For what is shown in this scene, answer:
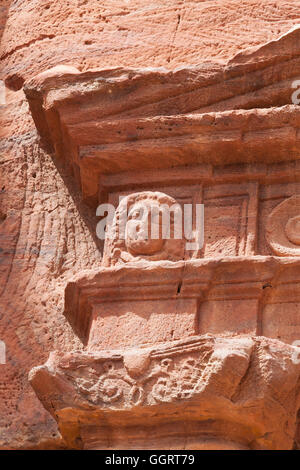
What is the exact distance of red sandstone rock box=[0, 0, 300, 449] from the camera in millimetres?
5734

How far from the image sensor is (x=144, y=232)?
6309 mm

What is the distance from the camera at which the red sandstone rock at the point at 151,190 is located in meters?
5.73

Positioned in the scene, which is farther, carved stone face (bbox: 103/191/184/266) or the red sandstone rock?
carved stone face (bbox: 103/191/184/266)

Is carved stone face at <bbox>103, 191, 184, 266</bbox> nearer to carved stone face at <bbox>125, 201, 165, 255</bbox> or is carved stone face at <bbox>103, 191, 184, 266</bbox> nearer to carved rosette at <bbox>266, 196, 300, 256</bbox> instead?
carved stone face at <bbox>125, 201, 165, 255</bbox>

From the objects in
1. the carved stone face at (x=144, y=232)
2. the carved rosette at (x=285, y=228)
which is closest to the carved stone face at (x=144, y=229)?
the carved stone face at (x=144, y=232)

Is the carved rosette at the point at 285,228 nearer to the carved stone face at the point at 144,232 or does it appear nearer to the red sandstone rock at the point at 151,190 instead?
the red sandstone rock at the point at 151,190

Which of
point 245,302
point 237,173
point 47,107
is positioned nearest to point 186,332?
point 245,302

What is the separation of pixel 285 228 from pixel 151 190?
30.5 inches

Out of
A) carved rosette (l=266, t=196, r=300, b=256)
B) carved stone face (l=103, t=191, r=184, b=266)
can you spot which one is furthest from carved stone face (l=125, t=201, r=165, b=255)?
carved rosette (l=266, t=196, r=300, b=256)

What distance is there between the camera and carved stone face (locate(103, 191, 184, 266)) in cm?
630

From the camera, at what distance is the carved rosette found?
6.24 metres

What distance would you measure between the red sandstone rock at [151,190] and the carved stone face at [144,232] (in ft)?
0.17

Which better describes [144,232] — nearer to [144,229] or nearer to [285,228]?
[144,229]

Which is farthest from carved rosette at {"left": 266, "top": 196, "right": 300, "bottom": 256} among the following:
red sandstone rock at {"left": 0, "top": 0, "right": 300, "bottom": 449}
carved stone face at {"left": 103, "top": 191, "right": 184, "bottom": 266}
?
carved stone face at {"left": 103, "top": 191, "right": 184, "bottom": 266}
